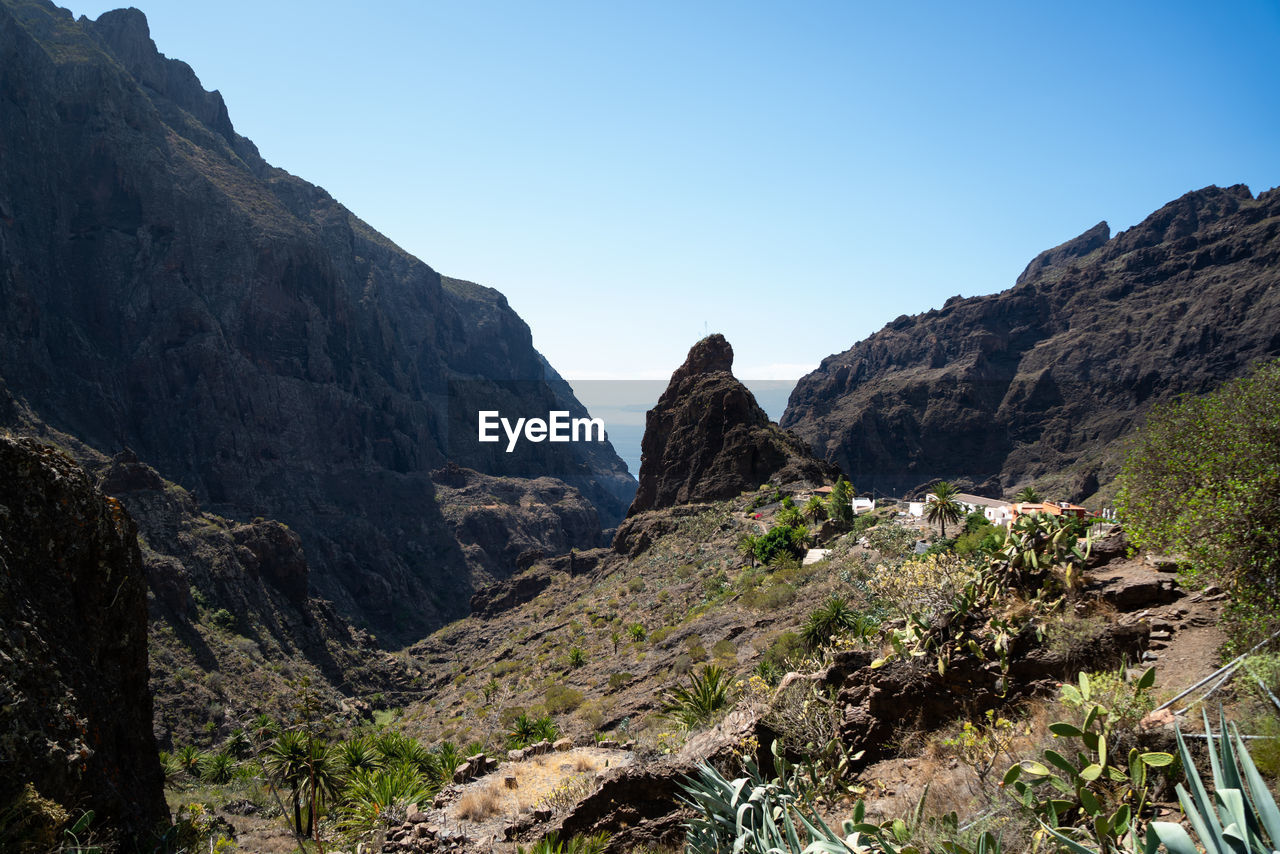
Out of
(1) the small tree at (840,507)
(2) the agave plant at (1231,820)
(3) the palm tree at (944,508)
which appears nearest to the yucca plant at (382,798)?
(2) the agave plant at (1231,820)

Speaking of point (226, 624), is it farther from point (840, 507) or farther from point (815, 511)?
point (840, 507)

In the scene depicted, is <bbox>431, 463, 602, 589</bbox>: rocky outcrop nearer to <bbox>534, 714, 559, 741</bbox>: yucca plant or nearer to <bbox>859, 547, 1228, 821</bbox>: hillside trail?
<bbox>534, 714, 559, 741</bbox>: yucca plant

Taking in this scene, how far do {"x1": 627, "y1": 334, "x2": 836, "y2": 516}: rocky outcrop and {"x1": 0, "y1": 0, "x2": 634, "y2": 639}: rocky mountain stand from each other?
42.5 meters

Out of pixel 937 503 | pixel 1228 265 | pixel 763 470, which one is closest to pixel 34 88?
pixel 763 470

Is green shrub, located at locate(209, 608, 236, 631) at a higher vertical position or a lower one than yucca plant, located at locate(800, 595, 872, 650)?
lower

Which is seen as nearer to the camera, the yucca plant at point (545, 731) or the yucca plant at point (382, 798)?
the yucca plant at point (382, 798)

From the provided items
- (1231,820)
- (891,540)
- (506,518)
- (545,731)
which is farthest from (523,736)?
(506,518)

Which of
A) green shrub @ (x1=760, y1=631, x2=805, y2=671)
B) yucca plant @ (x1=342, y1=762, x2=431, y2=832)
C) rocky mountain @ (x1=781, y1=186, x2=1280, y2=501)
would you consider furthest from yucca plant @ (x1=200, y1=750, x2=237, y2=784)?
rocky mountain @ (x1=781, y1=186, x2=1280, y2=501)

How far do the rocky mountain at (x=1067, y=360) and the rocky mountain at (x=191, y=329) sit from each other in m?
72.7

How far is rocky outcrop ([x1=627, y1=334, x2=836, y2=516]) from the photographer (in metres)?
63.8

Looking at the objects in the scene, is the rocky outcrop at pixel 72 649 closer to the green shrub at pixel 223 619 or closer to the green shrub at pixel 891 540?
the green shrub at pixel 891 540

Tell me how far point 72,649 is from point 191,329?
107 m

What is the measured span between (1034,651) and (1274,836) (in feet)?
17.9

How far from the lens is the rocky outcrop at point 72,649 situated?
29.8ft
